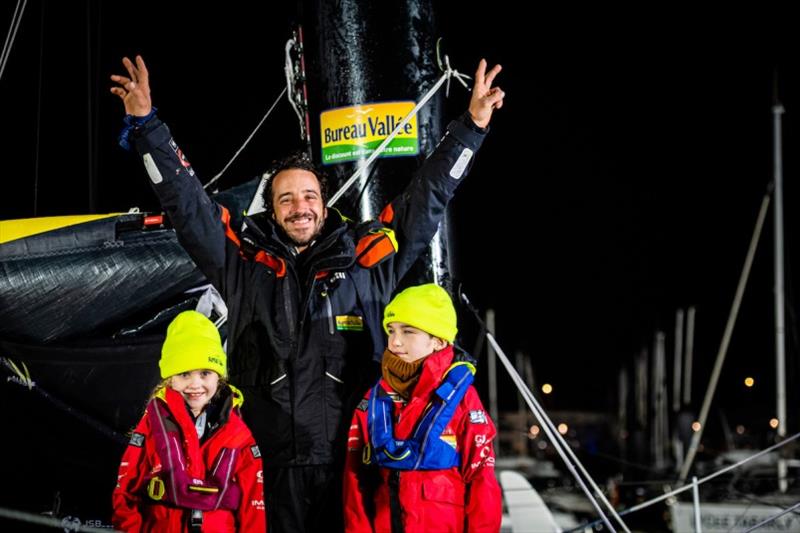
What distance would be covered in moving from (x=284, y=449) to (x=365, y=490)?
1.34ft

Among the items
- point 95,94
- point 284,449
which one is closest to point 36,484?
point 284,449

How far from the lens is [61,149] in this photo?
9.49 metres

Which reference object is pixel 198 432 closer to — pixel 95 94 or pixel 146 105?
pixel 146 105

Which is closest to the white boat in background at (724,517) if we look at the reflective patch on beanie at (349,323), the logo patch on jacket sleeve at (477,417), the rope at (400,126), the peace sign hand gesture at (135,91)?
the rope at (400,126)

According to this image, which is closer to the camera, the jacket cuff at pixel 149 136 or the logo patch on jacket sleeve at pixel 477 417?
the jacket cuff at pixel 149 136

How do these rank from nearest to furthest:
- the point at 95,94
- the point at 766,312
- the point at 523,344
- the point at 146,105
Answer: the point at 146,105
the point at 95,94
the point at 766,312
the point at 523,344

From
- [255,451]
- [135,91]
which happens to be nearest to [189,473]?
[255,451]

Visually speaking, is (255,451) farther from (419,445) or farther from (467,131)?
(467,131)

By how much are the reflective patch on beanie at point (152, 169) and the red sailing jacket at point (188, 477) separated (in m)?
1.07

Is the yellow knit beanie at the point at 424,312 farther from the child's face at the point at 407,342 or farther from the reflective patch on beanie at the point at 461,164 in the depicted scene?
the reflective patch on beanie at the point at 461,164

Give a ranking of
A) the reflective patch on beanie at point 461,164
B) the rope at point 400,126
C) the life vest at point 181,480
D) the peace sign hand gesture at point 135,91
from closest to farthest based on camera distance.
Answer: the peace sign hand gesture at point 135,91 → the life vest at point 181,480 → the reflective patch on beanie at point 461,164 → the rope at point 400,126

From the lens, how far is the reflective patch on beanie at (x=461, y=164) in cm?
398

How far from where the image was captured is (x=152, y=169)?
3459 mm

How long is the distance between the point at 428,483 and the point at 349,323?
0.81m
